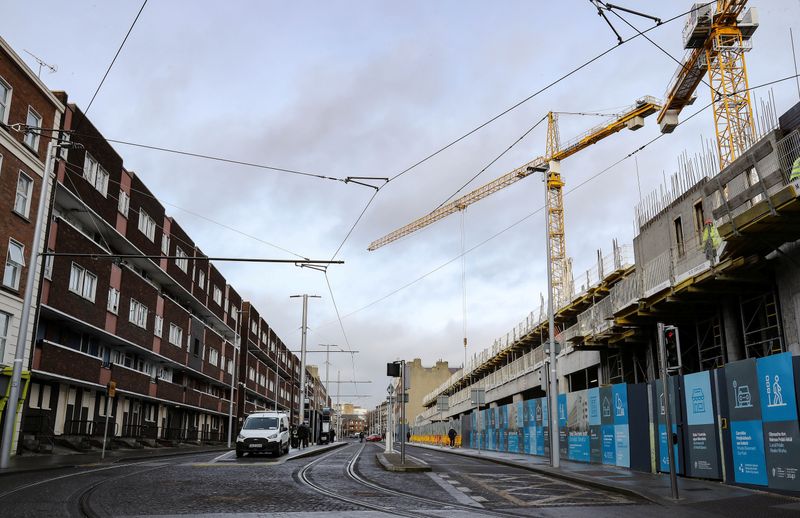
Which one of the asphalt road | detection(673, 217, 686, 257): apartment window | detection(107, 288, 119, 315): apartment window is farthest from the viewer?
detection(107, 288, 119, 315): apartment window

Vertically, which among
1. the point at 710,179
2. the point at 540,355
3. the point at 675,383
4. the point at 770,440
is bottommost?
the point at 770,440

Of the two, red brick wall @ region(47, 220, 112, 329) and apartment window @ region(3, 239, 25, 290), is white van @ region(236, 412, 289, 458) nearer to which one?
red brick wall @ region(47, 220, 112, 329)

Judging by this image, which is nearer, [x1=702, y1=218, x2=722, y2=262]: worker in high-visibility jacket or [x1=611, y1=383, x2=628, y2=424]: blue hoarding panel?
[x1=702, y1=218, x2=722, y2=262]: worker in high-visibility jacket

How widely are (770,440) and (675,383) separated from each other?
A: 15.1ft

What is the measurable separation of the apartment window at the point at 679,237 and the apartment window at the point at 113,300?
28060mm

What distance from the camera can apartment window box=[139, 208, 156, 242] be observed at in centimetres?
4125

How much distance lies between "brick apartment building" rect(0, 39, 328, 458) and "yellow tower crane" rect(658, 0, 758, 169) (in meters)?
32.9

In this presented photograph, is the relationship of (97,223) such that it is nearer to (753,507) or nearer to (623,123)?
(753,507)

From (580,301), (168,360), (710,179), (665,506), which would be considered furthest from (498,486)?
(168,360)

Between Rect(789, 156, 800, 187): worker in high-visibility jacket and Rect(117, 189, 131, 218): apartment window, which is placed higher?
Rect(117, 189, 131, 218): apartment window

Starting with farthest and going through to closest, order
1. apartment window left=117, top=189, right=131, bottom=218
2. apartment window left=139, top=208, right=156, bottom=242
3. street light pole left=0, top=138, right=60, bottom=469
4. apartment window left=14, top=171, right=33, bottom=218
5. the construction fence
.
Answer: apartment window left=139, top=208, right=156, bottom=242 → apartment window left=117, top=189, right=131, bottom=218 → apartment window left=14, top=171, right=33, bottom=218 → street light pole left=0, top=138, right=60, bottom=469 → the construction fence

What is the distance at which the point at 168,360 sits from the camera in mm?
45312

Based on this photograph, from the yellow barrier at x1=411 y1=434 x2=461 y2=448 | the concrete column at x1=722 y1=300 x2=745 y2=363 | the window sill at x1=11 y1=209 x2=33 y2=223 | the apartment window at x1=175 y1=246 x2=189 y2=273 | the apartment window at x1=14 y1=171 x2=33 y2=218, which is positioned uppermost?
the apartment window at x1=175 y1=246 x2=189 y2=273

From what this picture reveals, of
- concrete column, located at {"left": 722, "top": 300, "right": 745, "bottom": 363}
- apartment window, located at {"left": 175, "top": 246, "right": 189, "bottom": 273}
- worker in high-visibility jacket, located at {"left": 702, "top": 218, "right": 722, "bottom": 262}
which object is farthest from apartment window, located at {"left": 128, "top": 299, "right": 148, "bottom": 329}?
worker in high-visibility jacket, located at {"left": 702, "top": 218, "right": 722, "bottom": 262}
